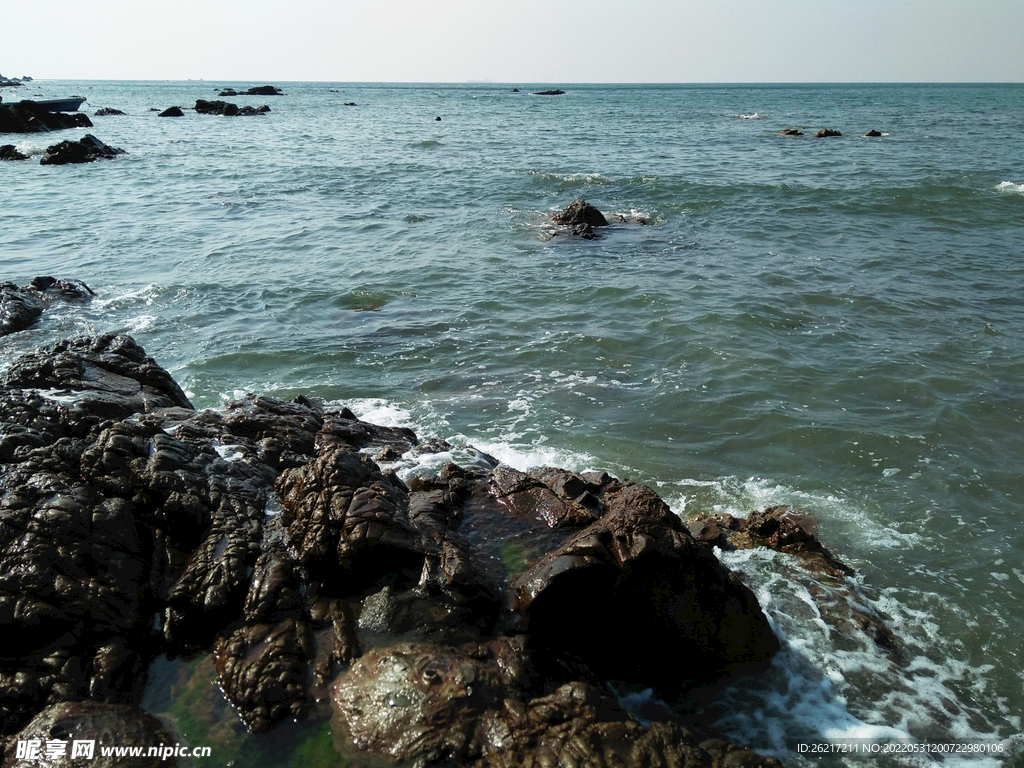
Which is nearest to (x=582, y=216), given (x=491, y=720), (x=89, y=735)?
(x=491, y=720)

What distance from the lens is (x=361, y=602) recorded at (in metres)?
5.30

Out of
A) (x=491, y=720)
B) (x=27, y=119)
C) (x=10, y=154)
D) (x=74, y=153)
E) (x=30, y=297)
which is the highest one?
(x=27, y=119)

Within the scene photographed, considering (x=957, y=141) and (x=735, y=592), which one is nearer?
(x=735, y=592)

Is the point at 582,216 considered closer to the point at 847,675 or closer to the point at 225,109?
the point at 847,675

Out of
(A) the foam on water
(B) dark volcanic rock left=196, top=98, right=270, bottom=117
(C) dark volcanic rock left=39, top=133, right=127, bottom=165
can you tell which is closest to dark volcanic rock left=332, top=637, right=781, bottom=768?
(A) the foam on water

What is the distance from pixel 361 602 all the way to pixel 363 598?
36 millimetres

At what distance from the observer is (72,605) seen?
→ 4.91 metres

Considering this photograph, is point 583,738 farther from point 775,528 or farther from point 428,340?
point 428,340

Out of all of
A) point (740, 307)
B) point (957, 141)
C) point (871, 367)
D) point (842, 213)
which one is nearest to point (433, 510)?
point (871, 367)

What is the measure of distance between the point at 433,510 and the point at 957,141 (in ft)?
167

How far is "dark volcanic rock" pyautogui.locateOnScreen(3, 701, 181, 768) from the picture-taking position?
3.98m

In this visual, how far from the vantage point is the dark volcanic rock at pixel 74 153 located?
37281 millimetres

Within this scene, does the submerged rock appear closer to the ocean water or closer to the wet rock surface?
the ocean water

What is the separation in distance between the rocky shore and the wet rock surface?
0.02 metres
